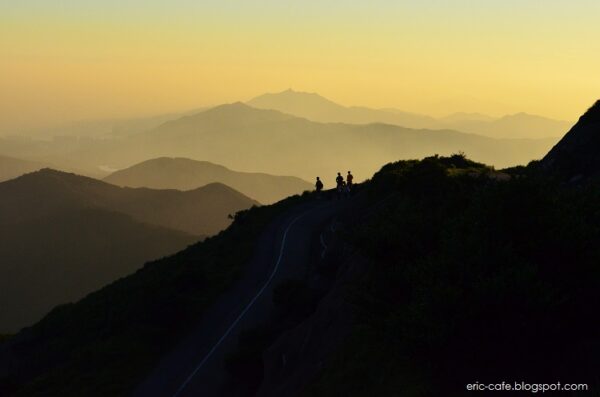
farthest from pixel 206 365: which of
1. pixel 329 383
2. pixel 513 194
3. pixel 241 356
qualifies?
pixel 513 194

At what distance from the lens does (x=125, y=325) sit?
117 ft

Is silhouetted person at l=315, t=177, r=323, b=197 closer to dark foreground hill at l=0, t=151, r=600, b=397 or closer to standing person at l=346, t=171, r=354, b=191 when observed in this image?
standing person at l=346, t=171, r=354, b=191

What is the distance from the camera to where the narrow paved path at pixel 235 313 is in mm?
26784

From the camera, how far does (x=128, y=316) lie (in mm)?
36656

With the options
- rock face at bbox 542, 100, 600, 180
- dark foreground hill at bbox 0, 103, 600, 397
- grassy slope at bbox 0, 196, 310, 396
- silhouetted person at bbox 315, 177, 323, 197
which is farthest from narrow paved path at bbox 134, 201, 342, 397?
rock face at bbox 542, 100, 600, 180

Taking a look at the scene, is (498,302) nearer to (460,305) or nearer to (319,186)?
(460,305)

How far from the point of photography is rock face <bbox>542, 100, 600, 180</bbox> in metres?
23.0

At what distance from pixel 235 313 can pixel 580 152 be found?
18.3m

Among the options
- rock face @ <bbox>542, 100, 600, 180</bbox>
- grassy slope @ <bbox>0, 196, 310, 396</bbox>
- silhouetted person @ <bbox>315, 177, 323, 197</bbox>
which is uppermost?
silhouetted person @ <bbox>315, 177, 323, 197</bbox>

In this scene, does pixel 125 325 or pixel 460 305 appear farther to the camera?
pixel 125 325

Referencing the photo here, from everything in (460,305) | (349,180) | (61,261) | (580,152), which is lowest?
(460,305)

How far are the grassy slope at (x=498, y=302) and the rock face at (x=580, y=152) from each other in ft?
31.6

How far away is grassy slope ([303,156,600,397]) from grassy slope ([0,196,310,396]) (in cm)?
1860

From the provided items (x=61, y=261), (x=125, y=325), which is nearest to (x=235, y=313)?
(x=125, y=325)
